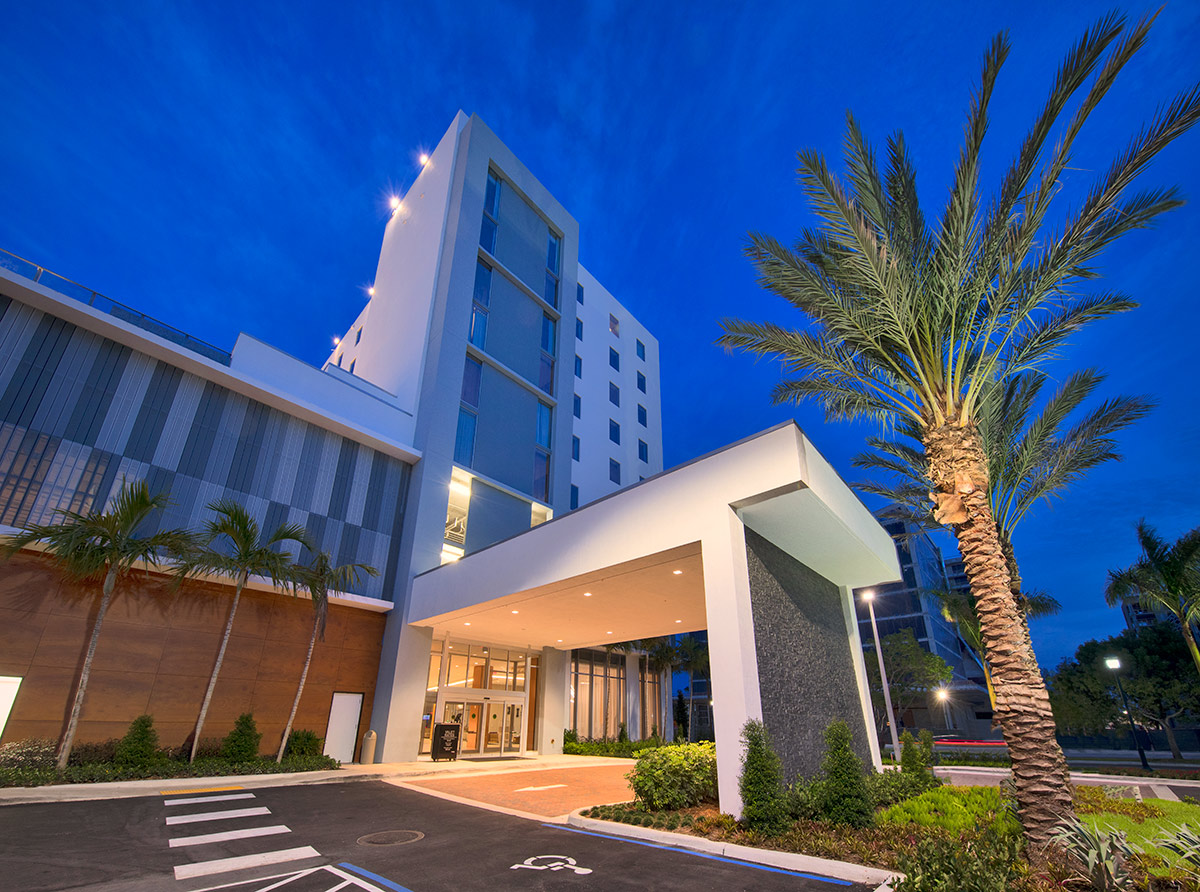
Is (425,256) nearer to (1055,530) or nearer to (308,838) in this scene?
(308,838)

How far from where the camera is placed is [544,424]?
94.6ft

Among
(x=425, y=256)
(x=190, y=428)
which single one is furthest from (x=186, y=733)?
(x=425, y=256)

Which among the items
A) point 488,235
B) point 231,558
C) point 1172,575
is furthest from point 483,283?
point 1172,575

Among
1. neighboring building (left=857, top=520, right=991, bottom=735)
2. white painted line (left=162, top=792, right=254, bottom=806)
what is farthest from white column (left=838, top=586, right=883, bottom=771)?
neighboring building (left=857, top=520, right=991, bottom=735)

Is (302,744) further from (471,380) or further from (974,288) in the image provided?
(974,288)

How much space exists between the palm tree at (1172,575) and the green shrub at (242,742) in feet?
98.0

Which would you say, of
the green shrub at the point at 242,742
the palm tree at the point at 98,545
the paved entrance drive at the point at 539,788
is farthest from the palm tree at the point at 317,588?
the paved entrance drive at the point at 539,788

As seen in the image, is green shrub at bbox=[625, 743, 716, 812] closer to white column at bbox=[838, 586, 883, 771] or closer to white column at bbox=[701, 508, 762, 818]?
white column at bbox=[701, 508, 762, 818]

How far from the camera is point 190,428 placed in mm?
17562

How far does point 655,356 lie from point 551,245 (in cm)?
1497

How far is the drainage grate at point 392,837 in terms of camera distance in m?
8.38

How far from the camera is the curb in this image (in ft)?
20.9

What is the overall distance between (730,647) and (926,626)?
211ft

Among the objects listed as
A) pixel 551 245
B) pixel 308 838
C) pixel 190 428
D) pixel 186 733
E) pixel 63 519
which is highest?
pixel 551 245
